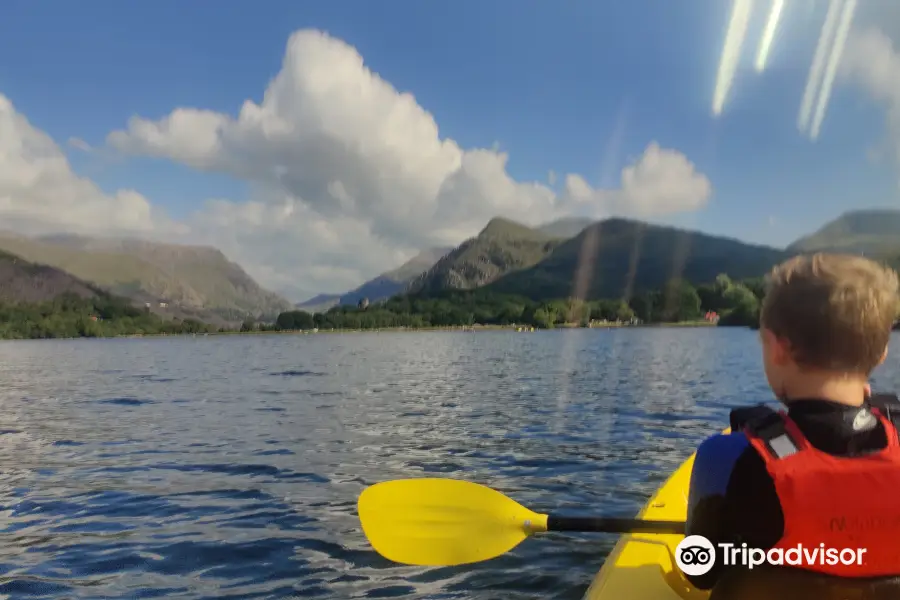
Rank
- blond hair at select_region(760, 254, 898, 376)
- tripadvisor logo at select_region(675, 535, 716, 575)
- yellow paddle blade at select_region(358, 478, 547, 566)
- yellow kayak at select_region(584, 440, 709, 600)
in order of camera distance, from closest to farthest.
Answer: blond hair at select_region(760, 254, 898, 376)
tripadvisor logo at select_region(675, 535, 716, 575)
yellow kayak at select_region(584, 440, 709, 600)
yellow paddle blade at select_region(358, 478, 547, 566)

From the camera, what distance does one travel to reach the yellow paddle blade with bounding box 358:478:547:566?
5418 millimetres

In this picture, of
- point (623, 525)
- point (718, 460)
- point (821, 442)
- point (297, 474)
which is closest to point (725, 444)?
point (718, 460)

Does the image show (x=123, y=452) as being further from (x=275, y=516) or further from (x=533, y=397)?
(x=533, y=397)

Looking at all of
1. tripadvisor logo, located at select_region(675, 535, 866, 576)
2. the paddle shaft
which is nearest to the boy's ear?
tripadvisor logo, located at select_region(675, 535, 866, 576)

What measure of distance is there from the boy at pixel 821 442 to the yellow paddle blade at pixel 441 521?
2602 mm

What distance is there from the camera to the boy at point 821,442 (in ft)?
8.98

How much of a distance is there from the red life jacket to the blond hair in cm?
28

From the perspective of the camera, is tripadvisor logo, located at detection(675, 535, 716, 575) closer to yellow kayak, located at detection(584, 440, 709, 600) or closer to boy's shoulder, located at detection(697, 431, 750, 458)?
boy's shoulder, located at detection(697, 431, 750, 458)

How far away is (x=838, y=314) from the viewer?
2.72 m

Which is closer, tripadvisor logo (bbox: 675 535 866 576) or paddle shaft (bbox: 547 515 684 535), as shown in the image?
tripadvisor logo (bbox: 675 535 866 576)

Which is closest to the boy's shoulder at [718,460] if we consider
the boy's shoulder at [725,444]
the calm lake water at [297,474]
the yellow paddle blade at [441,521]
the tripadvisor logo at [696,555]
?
the boy's shoulder at [725,444]

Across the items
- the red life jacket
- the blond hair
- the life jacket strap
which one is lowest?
the red life jacket

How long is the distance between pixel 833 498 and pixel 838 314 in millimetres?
733

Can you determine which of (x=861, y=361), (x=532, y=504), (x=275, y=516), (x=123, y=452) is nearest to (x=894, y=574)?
(x=861, y=361)
